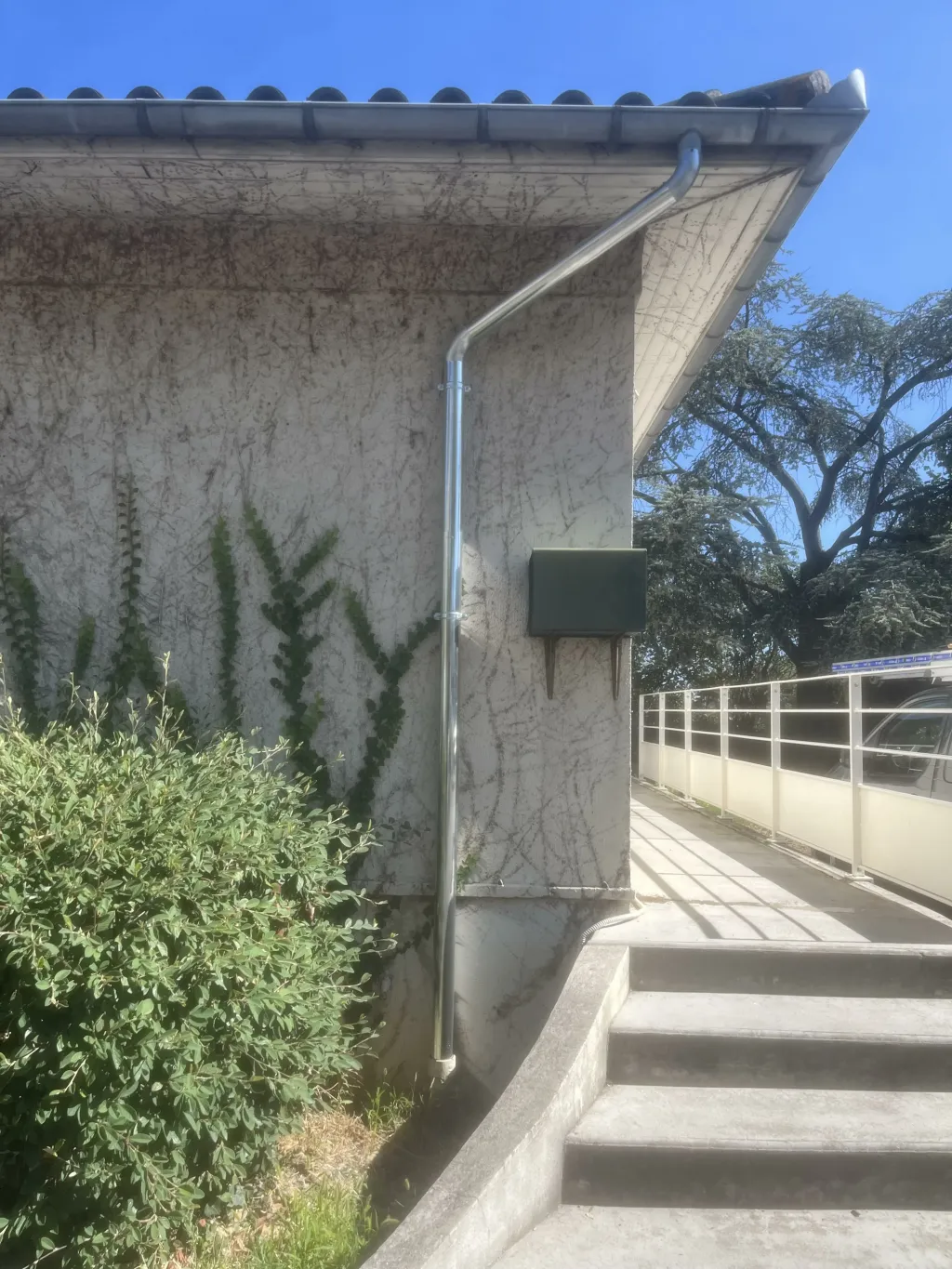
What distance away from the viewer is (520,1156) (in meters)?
2.62

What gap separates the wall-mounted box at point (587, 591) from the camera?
400 cm

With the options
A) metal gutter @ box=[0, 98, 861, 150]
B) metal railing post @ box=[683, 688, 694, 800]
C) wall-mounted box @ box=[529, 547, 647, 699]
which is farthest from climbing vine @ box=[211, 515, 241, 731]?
metal railing post @ box=[683, 688, 694, 800]

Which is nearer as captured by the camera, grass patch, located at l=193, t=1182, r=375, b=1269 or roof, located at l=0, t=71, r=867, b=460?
grass patch, located at l=193, t=1182, r=375, b=1269

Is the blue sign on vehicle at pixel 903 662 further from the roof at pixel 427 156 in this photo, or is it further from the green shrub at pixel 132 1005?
the green shrub at pixel 132 1005

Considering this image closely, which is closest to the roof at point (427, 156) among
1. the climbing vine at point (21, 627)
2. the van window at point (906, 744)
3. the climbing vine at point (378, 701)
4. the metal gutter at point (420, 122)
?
the metal gutter at point (420, 122)

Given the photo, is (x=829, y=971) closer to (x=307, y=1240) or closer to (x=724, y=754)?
(x=307, y=1240)

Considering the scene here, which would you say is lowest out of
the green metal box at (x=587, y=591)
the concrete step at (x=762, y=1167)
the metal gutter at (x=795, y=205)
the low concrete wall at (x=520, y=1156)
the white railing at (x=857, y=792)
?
the concrete step at (x=762, y=1167)

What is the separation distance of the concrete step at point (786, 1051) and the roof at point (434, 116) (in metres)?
3.13

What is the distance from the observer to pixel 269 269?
14.1 ft

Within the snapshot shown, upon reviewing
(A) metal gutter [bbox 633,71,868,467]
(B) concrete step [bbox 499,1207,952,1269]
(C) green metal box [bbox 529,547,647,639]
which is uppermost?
(A) metal gutter [bbox 633,71,868,467]

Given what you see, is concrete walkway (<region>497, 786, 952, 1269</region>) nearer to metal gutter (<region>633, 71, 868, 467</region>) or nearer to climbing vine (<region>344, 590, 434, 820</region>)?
climbing vine (<region>344, 590, 434, 820</region>)

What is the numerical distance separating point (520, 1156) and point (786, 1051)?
111 centimetres

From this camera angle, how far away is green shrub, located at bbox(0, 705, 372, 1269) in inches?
104

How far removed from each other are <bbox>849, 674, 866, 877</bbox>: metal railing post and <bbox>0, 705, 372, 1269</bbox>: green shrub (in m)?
3.73
